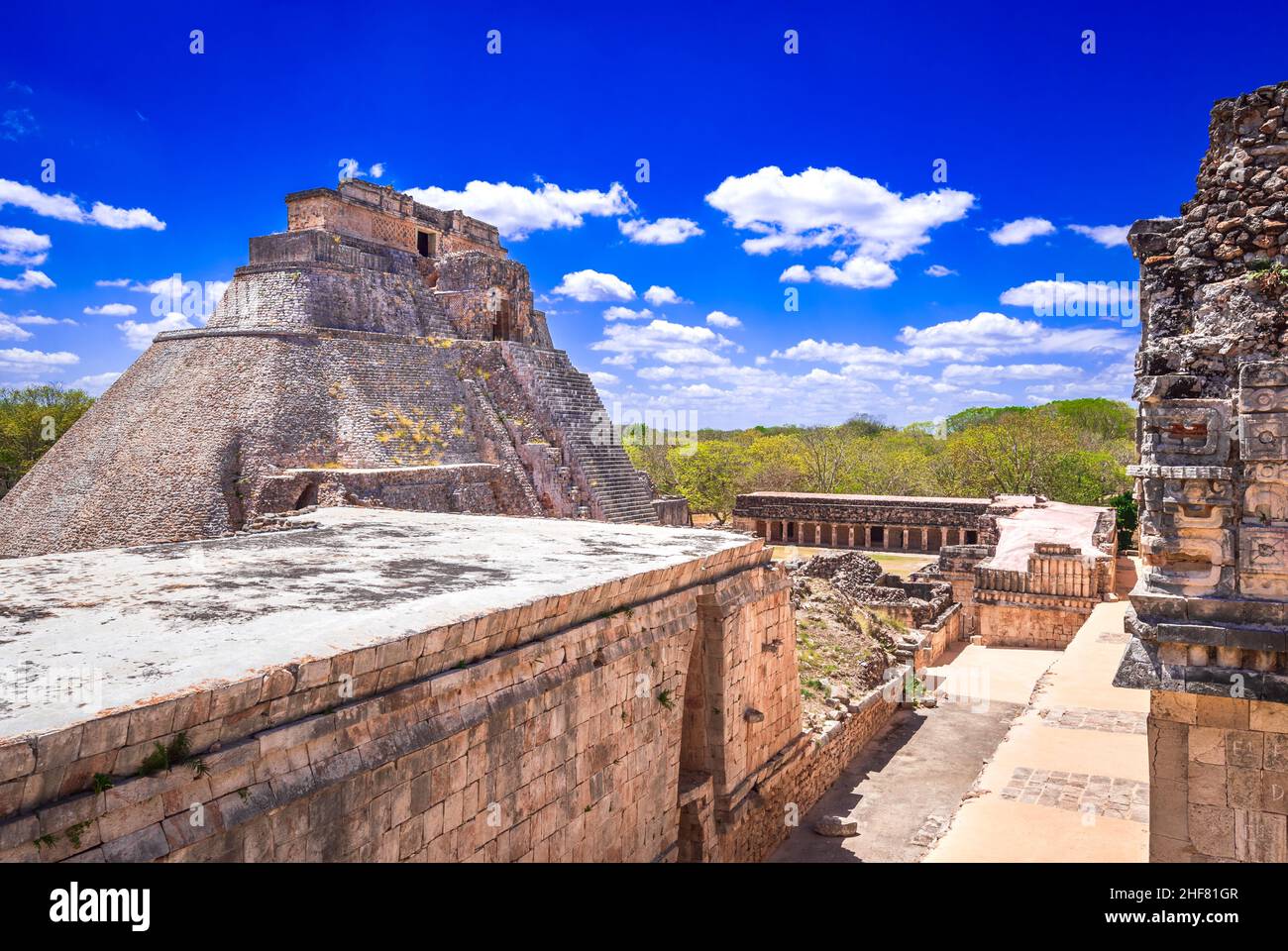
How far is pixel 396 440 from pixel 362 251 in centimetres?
675

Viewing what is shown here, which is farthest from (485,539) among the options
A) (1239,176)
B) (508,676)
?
(1239,176)

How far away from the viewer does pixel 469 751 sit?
470 cm

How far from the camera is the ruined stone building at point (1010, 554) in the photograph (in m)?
16.2

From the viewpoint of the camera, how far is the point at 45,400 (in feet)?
109

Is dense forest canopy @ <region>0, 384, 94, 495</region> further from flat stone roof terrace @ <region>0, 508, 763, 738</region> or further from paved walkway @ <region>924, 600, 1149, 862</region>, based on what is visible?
paved walkway @ <region>924, 600, 1149, 862</region>

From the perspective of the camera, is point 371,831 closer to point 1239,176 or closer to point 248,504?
point 1239,176

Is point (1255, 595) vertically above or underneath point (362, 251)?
underneath

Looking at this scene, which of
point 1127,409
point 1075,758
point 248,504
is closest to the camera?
point 1075,758

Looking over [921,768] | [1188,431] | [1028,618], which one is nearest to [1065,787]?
[921,768]

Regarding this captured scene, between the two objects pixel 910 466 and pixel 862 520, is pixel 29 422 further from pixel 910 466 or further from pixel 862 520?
pixel 910 466

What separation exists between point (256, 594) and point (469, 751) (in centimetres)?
200

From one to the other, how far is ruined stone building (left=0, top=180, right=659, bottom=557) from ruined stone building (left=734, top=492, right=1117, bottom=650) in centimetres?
718

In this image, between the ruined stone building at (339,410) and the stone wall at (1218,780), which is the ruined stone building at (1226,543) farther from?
the ruined stone building at (339,410)

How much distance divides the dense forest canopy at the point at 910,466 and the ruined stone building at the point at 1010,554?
605 cm
